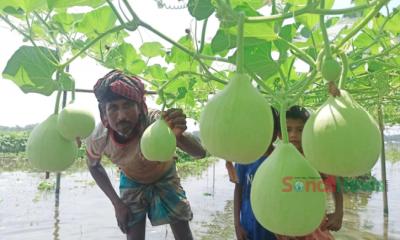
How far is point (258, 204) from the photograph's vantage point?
49cm

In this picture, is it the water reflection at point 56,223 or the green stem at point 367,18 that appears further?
the water reflection at point 56,223

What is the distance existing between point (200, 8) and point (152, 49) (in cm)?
112

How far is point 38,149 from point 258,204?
40 centimetres

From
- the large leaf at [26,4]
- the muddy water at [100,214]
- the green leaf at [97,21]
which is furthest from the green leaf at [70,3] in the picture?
the muddy water at [100,214]

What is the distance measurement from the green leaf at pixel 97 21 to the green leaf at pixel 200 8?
0.48 meters

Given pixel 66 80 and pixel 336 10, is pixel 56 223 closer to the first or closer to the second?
pixel 66 80

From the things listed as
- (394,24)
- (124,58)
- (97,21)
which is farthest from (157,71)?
(394,24)

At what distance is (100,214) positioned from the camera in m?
6.46

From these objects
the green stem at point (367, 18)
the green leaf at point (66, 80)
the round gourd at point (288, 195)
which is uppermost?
the green stem at point (367, 18)

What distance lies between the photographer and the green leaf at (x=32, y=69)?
0.87 metres

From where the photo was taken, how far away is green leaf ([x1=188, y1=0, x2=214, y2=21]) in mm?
757

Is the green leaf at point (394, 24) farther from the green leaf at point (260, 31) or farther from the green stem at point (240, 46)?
the green stem at point (240, 46)

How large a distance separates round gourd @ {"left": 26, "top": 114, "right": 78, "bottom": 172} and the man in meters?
1.15

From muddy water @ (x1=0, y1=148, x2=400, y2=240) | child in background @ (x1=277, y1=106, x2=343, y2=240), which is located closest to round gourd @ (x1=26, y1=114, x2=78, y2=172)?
child in background @ (x1=277, y1=106, x2=343, y2=240)
